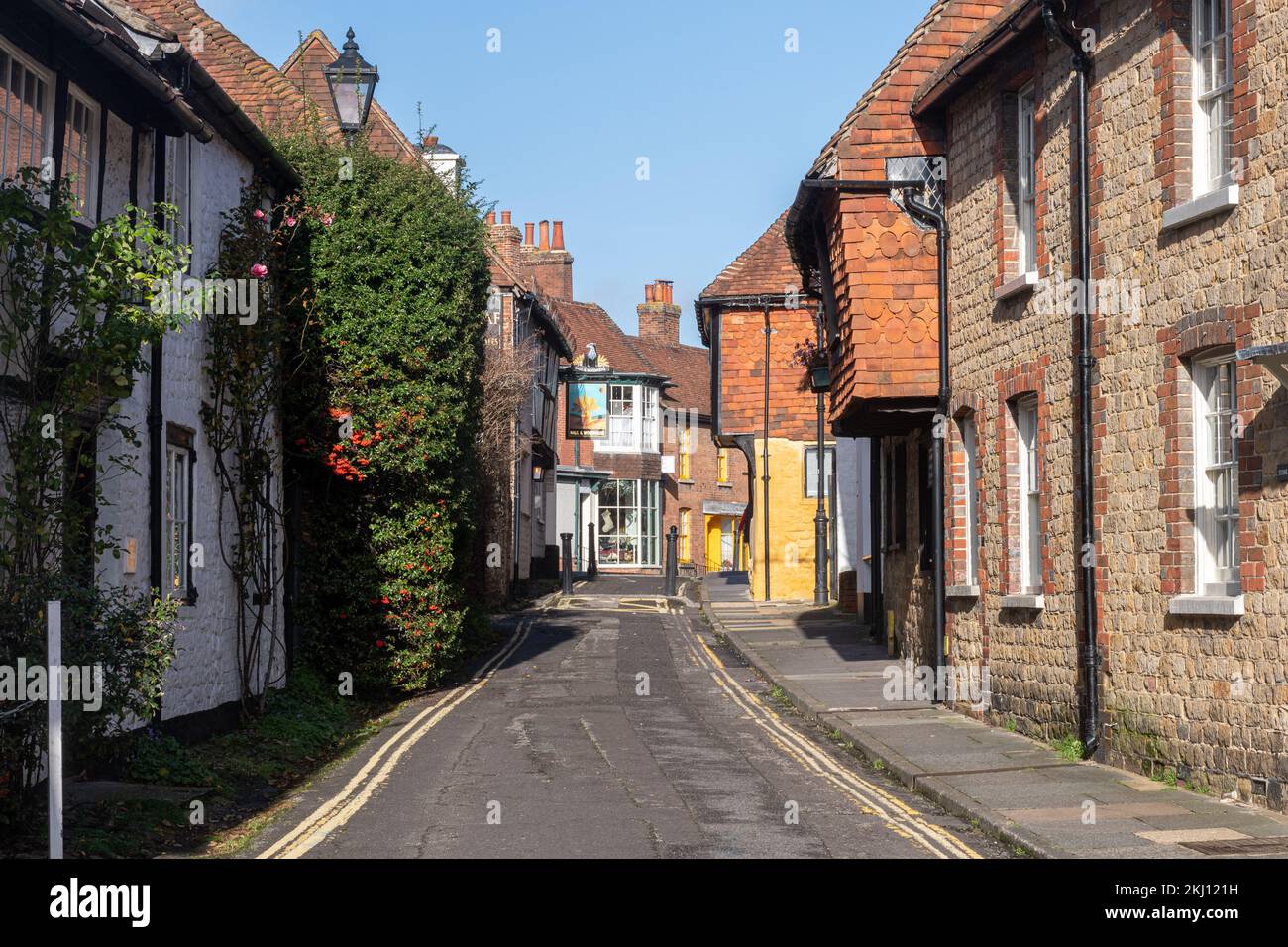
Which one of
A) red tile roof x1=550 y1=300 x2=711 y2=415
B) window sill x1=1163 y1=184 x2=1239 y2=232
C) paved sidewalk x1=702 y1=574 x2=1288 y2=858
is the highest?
red tile roof x1=550 y1=300 x2=711 y2=415

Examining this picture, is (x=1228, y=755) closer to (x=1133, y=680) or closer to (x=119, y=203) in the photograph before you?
(x=1133, y=680)

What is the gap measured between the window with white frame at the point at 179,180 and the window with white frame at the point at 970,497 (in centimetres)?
863

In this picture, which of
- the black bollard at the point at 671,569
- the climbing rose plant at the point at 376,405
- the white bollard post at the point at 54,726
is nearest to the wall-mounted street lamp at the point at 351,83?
the climbing rose plant at the point at 376,405

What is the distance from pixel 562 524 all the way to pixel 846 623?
26981 millimetres

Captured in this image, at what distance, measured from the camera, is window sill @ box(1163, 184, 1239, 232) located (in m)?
11.3

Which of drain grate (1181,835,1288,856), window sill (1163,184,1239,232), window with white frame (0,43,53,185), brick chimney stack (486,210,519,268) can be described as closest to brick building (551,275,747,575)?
brick chimney stack (486,210,519,268)

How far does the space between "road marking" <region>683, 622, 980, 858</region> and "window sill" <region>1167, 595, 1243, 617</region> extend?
2.62m

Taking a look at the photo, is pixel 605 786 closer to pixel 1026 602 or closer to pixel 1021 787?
pixel 1021 787

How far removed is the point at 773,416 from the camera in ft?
115

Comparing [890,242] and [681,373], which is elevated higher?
[681,373]

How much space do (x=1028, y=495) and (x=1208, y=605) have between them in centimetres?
424

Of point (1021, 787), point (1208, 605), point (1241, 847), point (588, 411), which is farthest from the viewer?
point (588, 411)

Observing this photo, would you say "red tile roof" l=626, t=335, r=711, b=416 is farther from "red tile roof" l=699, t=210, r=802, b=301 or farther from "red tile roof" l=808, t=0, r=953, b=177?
"red tile roof" l=808, t=0, r=953, b=177

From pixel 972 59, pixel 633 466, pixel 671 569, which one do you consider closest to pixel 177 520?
pixel 972 59
